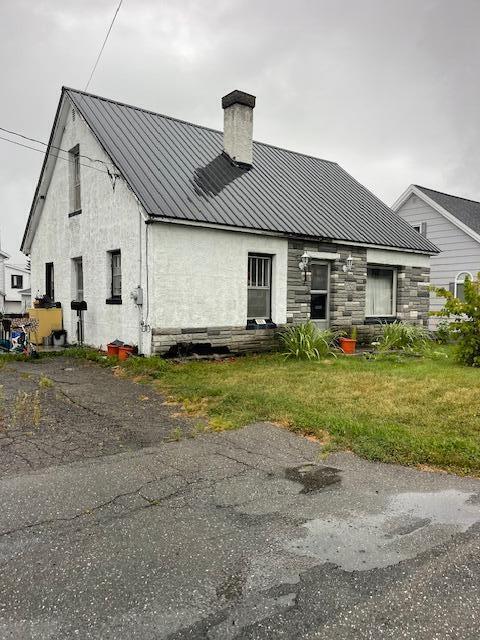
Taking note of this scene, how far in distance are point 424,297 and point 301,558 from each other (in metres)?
14.5

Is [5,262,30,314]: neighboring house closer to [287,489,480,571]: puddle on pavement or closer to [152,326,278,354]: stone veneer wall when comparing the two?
[152,326,278,354]: stone veneer wall

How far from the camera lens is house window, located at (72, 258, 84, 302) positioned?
44.0 feet

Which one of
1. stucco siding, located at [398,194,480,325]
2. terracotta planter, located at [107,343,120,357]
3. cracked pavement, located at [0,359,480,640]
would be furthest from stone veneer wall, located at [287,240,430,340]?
cracked pavement, located at [0,359,480,640]

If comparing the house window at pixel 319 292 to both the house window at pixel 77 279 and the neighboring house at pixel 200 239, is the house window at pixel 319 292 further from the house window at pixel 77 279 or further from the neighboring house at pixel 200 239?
the house window at pixel 77 279

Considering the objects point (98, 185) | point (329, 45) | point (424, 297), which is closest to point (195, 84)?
point (329, 45)

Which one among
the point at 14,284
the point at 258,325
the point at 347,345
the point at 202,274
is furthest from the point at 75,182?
the point at 14,284

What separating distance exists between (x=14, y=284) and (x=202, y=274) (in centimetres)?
4593

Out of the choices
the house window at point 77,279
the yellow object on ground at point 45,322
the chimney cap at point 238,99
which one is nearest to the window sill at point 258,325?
the house window at point 77,279

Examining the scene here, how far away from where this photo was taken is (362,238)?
1342 centimetres

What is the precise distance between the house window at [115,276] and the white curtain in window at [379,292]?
25.4 ft

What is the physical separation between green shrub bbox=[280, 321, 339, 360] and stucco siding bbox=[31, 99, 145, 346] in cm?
372

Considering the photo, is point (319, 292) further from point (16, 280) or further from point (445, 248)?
point (16, 280)

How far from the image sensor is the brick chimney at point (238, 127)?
524 inches

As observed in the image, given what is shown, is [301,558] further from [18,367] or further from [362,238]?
[362,238]
